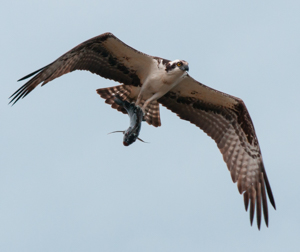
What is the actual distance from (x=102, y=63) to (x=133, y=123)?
5.05 ft

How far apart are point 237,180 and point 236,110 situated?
1.46 metres

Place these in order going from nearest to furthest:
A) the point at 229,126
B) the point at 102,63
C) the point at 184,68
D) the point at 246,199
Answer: the point at 184,68, the point at 102,63, the point at 246,199, the point at 229,126

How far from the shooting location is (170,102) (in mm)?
12570

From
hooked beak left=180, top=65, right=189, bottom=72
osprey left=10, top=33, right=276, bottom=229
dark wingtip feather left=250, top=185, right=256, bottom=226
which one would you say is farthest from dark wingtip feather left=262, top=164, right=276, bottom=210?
hooked beak left=180, top=65, right=189, bottom=72

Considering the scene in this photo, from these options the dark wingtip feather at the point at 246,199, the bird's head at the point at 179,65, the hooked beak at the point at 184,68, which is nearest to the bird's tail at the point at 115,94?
the bird's head at the point at 179,65

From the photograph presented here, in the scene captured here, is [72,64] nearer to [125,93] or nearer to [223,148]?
[125,93]

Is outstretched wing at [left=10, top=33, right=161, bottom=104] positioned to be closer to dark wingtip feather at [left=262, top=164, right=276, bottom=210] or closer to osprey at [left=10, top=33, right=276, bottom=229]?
osprey at [left=10, top=33, right=276, bottom=229]

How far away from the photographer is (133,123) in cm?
1090

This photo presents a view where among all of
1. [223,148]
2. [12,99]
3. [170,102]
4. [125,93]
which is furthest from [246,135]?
[12,99]

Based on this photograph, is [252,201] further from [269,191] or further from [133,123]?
[133,123]

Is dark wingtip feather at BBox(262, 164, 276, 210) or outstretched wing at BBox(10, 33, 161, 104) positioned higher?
outstretched wing at BBox(10, 33, 161, 104)

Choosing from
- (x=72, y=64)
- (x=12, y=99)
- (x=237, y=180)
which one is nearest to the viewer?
(x=12, y=99)

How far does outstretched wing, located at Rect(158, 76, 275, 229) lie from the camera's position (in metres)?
12.1

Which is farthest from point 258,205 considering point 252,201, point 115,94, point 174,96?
point 115,94
